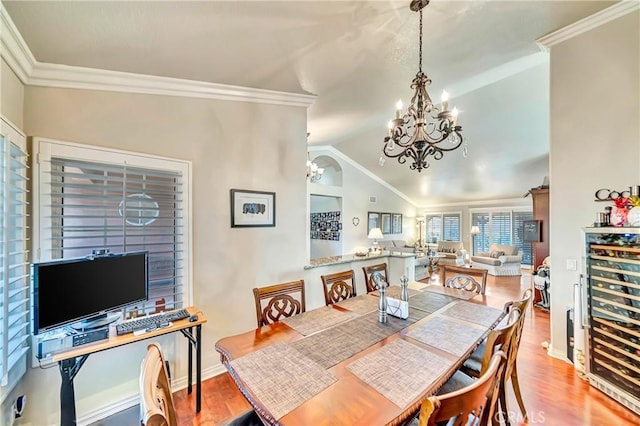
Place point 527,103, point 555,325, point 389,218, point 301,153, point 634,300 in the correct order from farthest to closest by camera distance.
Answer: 1. point 389,218
2. point 527,103
3. point 301,153
4. point 555,325
5. point 634,300

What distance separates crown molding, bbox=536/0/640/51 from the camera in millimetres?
2254

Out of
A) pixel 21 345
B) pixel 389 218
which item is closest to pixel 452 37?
pixel 21 345

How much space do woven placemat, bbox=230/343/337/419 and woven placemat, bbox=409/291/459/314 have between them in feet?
3.87

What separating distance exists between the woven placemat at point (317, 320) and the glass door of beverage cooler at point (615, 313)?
2104 millimetres

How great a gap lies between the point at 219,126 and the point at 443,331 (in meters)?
2.61

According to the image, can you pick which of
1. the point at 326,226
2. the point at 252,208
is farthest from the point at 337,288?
the point at 326,226

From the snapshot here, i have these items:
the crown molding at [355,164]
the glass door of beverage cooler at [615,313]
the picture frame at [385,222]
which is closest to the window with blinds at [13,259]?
the glass door of beverage cooler at [615,313]

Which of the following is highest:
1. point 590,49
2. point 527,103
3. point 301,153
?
point 527,103

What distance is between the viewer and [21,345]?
1.59 m

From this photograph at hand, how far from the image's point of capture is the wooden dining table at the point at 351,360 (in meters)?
1.02

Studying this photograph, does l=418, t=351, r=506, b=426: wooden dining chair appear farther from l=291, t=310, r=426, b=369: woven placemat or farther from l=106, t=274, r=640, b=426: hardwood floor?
l=106, t=274, r=640, b=426: hardwood floor

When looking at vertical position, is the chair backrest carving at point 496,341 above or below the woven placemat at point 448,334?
above

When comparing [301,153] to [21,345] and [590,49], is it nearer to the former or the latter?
[21,345]

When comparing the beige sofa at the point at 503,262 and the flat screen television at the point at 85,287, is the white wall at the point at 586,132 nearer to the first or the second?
the flat screen television at the point at 85,287
